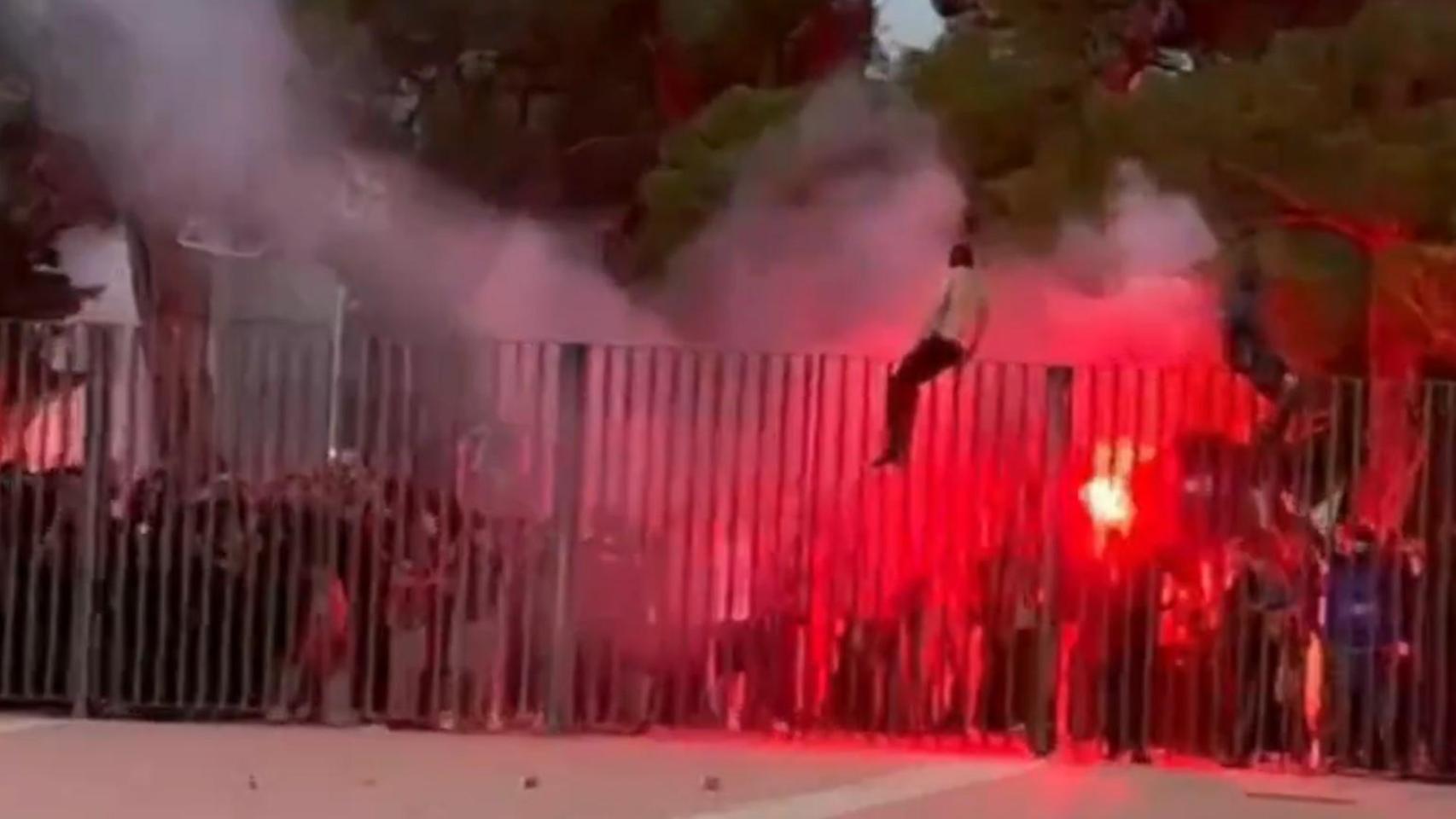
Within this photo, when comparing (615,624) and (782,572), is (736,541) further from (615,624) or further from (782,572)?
(615,624)

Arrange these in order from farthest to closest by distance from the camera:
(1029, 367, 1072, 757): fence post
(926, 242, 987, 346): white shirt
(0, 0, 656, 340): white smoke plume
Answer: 1. (0, 0, 656, 340): white smoke plume
2. (926, 242, 987, 346): white shirt
3. (1029, 367, 1072, 757): fence post

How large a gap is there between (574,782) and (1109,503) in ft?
10.4

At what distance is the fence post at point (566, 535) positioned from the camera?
13406 millimetres

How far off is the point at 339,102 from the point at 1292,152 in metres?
9.15

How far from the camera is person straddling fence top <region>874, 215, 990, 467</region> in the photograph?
1323 centimetres

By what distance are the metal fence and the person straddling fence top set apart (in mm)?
111

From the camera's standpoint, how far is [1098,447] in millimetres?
13180

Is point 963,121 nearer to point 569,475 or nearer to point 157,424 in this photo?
point 569,475

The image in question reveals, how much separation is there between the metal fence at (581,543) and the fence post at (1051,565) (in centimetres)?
1

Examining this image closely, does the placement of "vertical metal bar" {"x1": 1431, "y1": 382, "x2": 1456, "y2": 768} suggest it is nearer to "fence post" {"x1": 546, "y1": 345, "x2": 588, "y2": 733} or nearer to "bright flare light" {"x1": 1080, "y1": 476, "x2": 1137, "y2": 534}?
"bright flare light" {"x1": 1080, "y1": 476, "x2": 1137, "y2": 534}

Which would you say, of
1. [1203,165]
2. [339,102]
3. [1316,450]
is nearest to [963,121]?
[1203,165]

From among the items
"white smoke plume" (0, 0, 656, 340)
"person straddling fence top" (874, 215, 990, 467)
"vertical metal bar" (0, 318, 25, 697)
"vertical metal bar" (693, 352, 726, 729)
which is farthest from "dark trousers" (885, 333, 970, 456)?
"white smoke plume" (0, 0, 656, 340)

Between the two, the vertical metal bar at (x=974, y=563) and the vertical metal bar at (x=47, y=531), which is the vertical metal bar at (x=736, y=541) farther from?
the vertical metal bar at (x=47, y=531)

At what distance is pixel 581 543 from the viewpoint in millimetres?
13445
